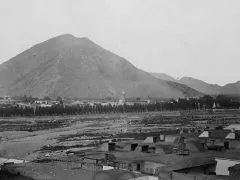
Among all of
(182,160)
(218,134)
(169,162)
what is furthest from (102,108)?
(182,160)

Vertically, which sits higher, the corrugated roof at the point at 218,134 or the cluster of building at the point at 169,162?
the corrugated roof at the point at 218,134

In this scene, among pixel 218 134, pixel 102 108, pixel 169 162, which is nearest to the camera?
pixel 169 162

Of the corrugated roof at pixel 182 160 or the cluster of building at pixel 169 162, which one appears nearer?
the cluster of building at pixel 169 162

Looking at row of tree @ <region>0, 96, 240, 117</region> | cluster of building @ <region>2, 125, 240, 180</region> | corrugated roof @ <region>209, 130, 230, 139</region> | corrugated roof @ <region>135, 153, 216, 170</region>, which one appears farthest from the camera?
row of tree @ <region>0, 96, 240, 117</region>

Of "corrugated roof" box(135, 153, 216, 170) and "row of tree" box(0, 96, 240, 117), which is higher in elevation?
"row of tree" box(0, 96, 240, 117)

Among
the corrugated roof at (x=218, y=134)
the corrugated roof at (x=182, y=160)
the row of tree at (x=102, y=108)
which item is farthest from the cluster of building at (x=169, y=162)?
the row of tree at (x=102, y=108)

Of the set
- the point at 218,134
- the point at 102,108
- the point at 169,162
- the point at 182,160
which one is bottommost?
the point at 169,162

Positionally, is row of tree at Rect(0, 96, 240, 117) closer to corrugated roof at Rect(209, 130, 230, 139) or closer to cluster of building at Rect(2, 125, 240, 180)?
corrugated roof at Rect(209, 130, 230, 139)

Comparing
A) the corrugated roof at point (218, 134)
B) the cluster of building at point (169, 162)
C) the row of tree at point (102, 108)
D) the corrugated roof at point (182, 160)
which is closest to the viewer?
the cluster of building at point (169, 162)

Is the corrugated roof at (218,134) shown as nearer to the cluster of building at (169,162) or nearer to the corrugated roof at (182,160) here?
the cluster of building at (169,162)

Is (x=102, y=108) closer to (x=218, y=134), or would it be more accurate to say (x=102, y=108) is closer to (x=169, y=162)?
(x=218, y=134)

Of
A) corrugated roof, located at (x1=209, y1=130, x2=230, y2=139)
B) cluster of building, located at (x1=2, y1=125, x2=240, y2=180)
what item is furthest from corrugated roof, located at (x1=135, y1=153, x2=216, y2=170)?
corrugated roof, located at (x1=209, y1=130, x2=230, y2=139)

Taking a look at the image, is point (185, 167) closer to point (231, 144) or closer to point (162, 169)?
point (162, 169)
